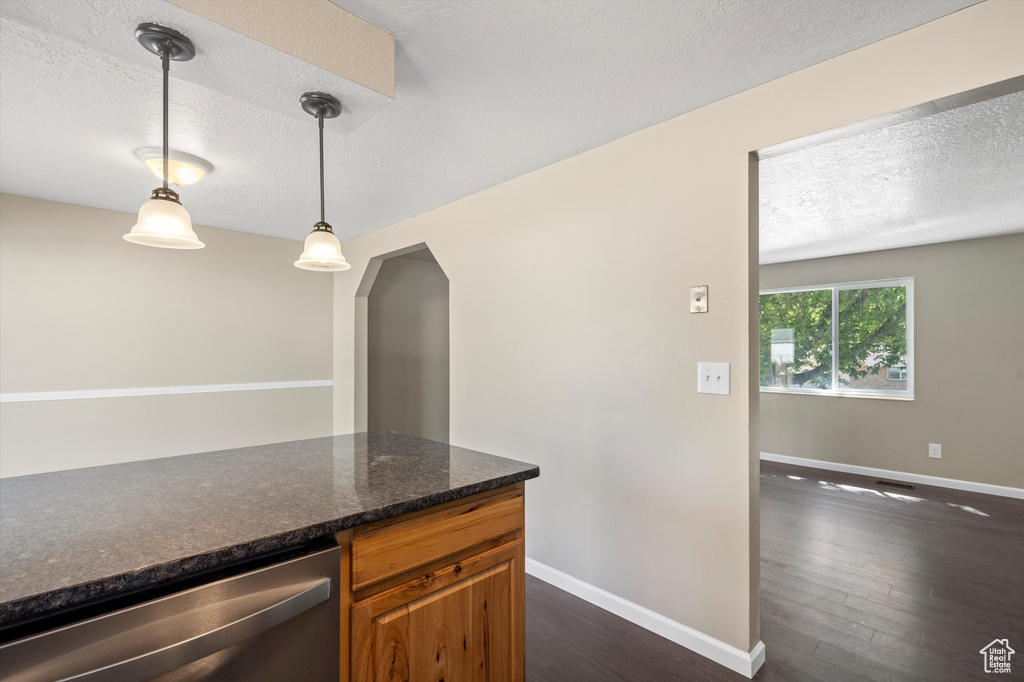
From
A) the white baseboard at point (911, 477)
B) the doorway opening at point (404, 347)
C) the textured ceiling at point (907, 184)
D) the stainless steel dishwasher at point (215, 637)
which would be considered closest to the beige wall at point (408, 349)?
the doorway opening at point (404, 347)

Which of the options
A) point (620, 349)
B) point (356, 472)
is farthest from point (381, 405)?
point (356, 472)

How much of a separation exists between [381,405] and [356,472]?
358 centimetres

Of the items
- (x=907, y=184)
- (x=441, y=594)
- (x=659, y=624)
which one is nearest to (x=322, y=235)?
(x=441, y=594)

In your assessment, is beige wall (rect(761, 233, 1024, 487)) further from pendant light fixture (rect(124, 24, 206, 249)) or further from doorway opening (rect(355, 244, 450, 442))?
pendant light fixture (rect(124, 24, 206, 249))

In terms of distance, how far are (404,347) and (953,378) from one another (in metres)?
5.32

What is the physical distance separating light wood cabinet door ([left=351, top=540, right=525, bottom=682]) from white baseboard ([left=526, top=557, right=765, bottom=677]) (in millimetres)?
932

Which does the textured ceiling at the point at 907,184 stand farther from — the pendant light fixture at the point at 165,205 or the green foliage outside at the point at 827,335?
the pendant light fixture at the point at 165,205

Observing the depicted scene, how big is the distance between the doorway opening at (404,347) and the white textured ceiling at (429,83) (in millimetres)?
1937

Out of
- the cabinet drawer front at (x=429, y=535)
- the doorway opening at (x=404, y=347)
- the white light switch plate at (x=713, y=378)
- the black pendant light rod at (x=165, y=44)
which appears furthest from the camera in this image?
the doorway opening at (x=404, y=347)

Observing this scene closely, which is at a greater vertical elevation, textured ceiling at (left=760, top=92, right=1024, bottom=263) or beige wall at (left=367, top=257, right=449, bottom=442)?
textured ceiling at (left=760, top=92, right=1024, bottom=263)

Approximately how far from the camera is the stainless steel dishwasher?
0.75 m

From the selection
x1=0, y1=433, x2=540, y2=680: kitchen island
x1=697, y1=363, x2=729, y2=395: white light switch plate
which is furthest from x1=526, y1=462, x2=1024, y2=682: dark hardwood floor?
x1=697, y1=363, x2=729, y2=395: white light switch plate

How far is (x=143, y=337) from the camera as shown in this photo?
146 inches

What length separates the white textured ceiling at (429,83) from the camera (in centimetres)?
143
